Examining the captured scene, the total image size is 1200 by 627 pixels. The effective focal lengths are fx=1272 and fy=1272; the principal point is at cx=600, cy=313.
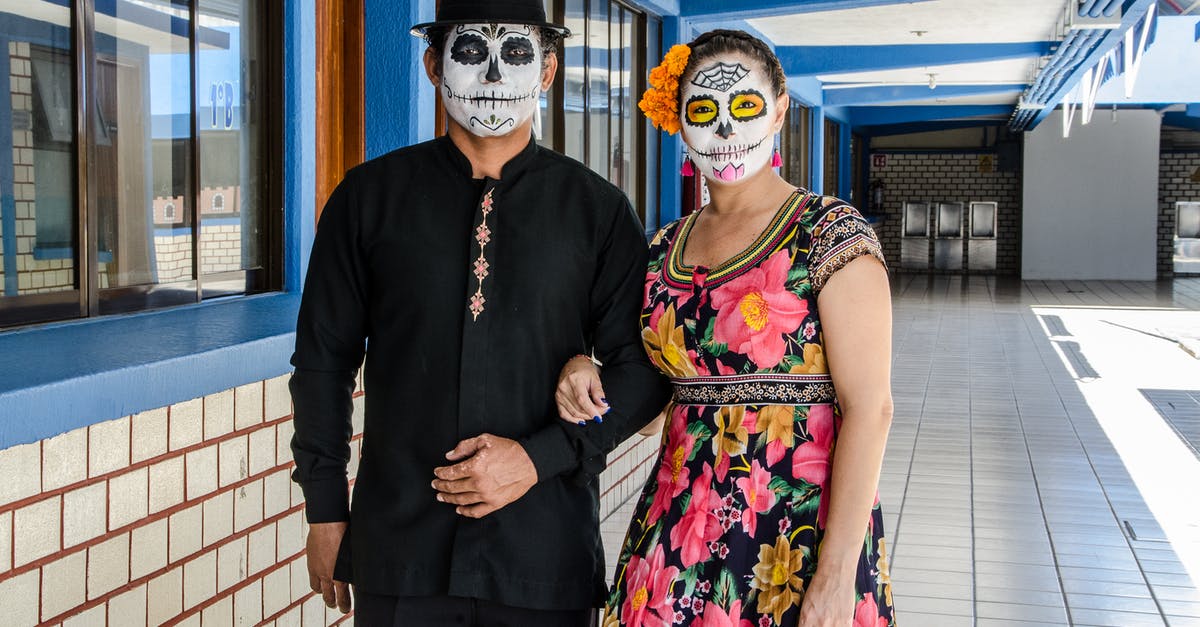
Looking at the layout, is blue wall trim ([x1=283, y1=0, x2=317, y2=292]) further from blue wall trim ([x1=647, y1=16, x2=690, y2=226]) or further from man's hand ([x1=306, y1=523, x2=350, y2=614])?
blue wall trim ([x1=647, y1=16, x2=690, y2=226])

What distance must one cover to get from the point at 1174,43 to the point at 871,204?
8560mm

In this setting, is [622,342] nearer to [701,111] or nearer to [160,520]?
[701,111]

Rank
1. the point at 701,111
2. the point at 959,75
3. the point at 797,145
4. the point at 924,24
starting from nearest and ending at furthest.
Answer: the point at 701,111 < the point at 924,24 < the point at 797,145 < the point at 959,75

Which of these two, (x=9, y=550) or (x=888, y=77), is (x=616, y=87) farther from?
(x=888, y=77)

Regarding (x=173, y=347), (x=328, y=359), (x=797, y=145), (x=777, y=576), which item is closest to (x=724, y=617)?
(x=777, y=576)

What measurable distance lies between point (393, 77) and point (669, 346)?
2079mm

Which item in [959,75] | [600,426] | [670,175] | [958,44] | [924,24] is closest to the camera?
[600,426]

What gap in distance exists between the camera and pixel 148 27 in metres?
3.01

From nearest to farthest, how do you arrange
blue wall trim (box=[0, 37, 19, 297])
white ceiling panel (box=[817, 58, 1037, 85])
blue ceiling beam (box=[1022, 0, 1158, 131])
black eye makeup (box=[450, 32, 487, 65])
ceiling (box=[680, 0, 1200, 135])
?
black eye makeup (box=[450, 32, 487, 65]), blue wall trim (box=[0, 37, 19, 297]), blue ceiling beam (box=[1022, 0, 1158, 131]), ceiling (box=[680, 0, 1200, 135]), white ceiling panel (box=[817, 58, 1037, 85])

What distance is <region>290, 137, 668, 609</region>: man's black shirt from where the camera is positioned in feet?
6.15

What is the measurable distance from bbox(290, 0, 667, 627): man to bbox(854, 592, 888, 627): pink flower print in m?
0.39

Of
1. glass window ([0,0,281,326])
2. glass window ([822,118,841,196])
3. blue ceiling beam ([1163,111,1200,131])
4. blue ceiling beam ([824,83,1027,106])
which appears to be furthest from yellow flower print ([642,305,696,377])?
blue ceiling beam ([1163,111,1200,131])

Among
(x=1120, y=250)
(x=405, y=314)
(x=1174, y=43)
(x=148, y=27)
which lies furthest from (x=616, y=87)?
(x=1120, y=250)

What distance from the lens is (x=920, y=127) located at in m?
23.7
